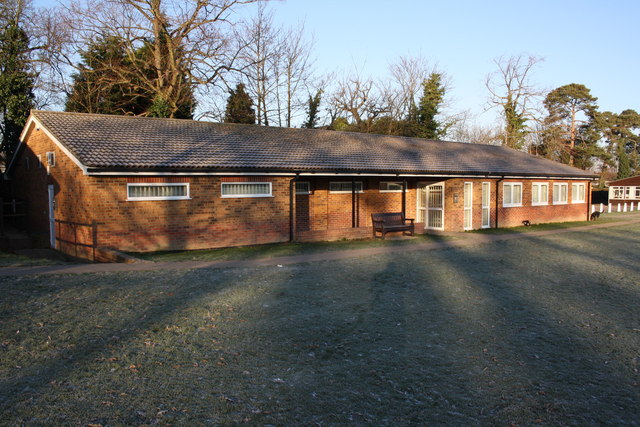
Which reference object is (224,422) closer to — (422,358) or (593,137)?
(422,358)

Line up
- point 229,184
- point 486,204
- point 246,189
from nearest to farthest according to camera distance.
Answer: point 229,184
point 246,189
point 486,204

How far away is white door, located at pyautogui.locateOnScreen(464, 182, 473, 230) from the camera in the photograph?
814 inches

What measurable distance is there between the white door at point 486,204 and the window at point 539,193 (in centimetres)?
411

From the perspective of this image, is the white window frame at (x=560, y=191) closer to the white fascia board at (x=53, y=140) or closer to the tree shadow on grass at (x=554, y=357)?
the tree shadow on grass at (x=554, y=357)

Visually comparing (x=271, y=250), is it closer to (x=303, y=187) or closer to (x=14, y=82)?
(x=303, y=187)

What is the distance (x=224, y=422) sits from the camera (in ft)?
11.6

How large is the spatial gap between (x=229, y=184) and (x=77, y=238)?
4.82 m

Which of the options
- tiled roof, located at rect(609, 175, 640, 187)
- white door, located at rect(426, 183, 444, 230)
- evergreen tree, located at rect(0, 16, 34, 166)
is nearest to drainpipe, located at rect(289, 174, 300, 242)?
white door, located at rect(426, 183, 444, 230)

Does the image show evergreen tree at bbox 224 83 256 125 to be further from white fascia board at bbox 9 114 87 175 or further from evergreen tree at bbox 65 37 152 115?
white fascia board at bbox 9 114 87 175

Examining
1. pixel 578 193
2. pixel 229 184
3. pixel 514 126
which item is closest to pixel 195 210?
pixel 229 184

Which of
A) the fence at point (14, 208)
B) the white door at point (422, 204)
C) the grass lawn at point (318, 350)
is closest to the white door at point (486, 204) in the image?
the white door at point (422, 204)

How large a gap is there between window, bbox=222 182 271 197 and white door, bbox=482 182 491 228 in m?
11.1

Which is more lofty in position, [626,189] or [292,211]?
[626,189]

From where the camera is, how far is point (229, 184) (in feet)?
49.2
